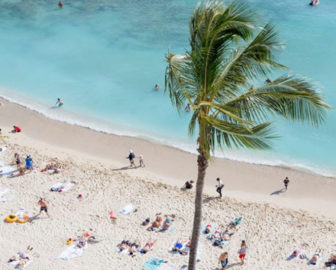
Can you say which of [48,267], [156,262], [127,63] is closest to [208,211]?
[156,262]

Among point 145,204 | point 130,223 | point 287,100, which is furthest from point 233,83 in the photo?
point 145,204

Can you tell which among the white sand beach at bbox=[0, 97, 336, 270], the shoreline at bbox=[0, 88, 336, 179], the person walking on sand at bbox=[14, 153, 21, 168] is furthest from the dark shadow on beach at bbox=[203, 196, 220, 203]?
the person walking on sand at bbox=[14, 153, 21, 168]

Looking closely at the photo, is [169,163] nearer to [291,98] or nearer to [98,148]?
[98,148]

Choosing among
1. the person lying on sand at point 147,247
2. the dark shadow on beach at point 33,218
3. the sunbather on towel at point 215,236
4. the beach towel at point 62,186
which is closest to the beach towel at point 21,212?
the dark shadow on beach at point 33,218

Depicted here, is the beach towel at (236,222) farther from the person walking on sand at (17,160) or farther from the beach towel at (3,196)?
the person walking on sand at (17,160)

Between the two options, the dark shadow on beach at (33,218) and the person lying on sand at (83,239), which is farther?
the dark shadow on beach at (33,218)

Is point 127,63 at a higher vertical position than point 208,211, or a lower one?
higher
